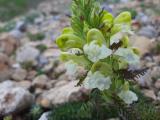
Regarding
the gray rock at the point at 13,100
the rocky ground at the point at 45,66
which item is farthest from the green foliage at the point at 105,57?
the gray rock at the point at 13,100

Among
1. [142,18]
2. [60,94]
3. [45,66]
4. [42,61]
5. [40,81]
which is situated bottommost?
[60,94]

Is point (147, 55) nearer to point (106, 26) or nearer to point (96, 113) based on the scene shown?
point (96, 113)

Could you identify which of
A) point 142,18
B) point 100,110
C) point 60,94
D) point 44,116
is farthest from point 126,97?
point 142,18

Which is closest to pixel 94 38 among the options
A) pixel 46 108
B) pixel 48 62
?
pixel 46 108

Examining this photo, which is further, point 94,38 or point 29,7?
point 29,7

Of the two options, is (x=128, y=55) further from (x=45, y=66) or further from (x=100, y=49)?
(x=45, y=66)

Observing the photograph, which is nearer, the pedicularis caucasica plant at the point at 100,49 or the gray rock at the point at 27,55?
the pedicularis caucasica plant at the point at 100,49

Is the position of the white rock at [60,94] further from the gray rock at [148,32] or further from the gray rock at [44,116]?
the gray rock at [148,32]
